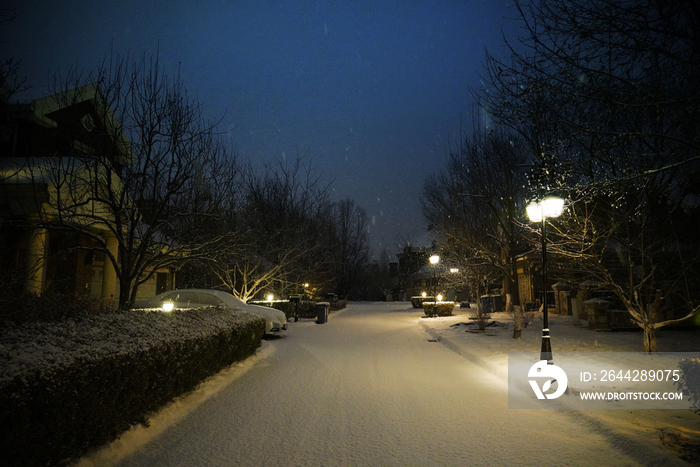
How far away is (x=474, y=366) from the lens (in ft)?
31.5

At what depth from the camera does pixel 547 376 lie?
7828 millimetres

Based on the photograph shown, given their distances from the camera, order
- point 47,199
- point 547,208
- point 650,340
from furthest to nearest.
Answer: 1. point 47,199
2. point 650,340
3. point 547,208

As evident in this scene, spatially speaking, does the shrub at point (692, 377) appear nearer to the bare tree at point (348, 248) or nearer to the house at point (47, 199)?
the house at point (47, 199)

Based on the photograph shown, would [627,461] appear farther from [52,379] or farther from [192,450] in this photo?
[52,379]

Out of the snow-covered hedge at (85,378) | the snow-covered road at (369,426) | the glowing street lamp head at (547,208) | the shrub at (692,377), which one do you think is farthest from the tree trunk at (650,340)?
the snow-covered hedge at (85,378)

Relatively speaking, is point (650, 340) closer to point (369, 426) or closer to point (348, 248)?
point (369, 426)

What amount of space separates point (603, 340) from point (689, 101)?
9.78m

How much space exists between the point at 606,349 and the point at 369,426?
824 cm

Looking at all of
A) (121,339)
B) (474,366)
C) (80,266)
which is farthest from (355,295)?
(121,339)

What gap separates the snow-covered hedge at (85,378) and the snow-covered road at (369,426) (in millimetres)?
472

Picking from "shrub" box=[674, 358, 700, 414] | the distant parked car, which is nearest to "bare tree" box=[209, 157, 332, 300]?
the distant parked car

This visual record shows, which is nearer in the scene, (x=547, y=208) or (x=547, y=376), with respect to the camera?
(x=547, y=376)

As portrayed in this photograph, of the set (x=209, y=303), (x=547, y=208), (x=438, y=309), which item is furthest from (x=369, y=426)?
(x=438, y=309)

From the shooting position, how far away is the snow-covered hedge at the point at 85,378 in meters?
3.27
